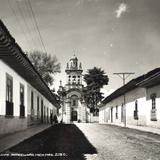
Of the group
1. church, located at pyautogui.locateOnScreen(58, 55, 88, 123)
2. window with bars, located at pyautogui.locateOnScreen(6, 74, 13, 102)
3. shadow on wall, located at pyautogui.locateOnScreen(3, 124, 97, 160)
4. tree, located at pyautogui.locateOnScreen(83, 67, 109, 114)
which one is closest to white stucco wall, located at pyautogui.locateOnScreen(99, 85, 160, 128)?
window with bars, located at pyautogui.locateOnScreen(6, 74, 13, 102)

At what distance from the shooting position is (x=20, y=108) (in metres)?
19.3

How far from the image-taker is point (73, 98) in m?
85.8

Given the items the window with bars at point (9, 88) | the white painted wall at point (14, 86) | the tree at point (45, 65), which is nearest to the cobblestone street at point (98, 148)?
the white painted wall at point (14, 86)

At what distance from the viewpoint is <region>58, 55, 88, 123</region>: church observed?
84125 millimetres

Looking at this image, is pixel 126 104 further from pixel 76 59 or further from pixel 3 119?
pixel 76 59

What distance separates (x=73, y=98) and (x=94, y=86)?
7.72 metres

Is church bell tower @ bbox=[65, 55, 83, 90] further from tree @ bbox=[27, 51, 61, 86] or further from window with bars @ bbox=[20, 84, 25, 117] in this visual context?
window with bars @ bbox=[20, 84, 25, 117]

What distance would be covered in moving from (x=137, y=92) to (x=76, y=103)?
58.3 m

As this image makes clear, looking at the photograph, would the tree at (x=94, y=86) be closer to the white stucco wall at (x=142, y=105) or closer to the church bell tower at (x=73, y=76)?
the church bell tower at (x=73, y=76)

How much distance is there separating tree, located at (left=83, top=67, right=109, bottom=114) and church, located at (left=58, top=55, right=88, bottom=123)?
7.54ft

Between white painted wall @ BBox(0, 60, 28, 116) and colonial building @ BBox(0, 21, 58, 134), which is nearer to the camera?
colonial building @ BBox(0, 21, 58, 134)

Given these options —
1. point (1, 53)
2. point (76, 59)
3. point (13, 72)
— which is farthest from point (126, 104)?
point (76, 59)

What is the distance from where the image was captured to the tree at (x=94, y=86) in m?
80.4

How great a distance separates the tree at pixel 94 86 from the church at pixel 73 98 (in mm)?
2297
